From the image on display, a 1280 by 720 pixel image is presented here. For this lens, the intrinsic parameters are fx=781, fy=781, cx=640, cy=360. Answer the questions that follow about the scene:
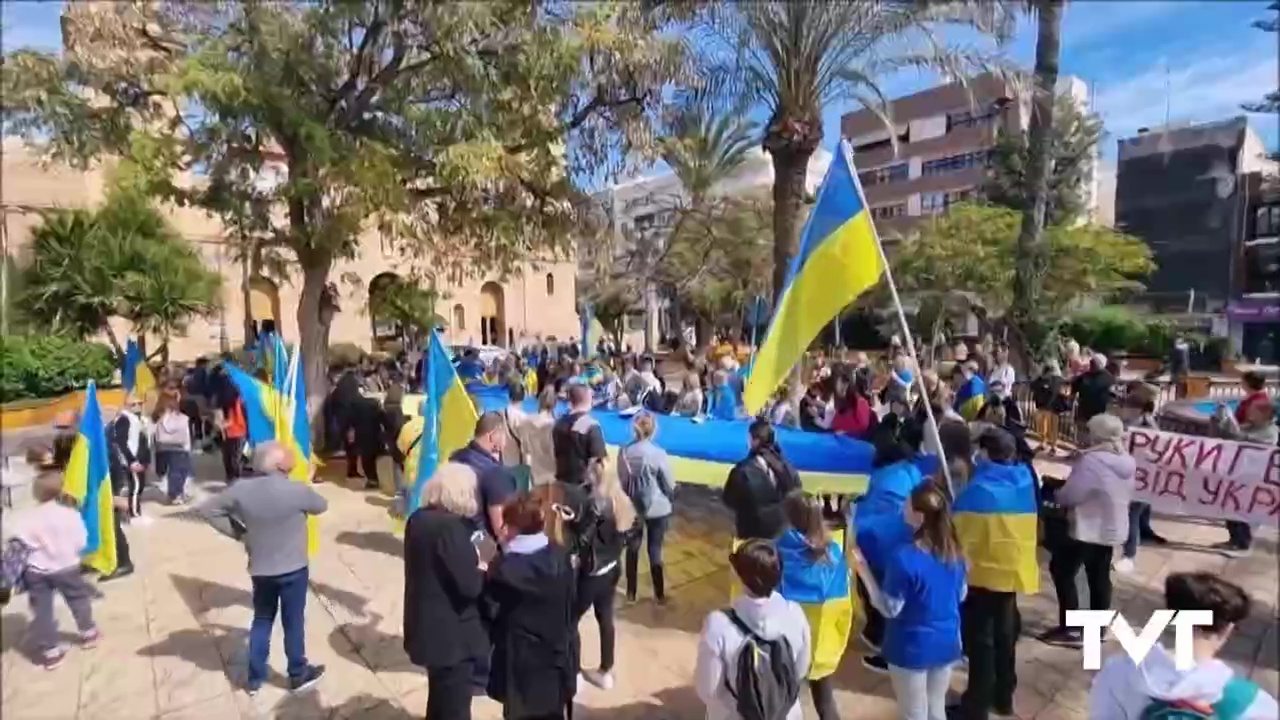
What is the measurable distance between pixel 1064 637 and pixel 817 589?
258 centimetres

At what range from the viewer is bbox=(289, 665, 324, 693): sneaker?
451 centimetres

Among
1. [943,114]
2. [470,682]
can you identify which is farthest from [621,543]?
[943,114]

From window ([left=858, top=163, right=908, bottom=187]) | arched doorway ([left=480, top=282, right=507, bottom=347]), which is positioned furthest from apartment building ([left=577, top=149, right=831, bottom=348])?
window ([left=858, top=163, right=908, bottom=187])

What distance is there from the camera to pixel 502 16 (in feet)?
28.8

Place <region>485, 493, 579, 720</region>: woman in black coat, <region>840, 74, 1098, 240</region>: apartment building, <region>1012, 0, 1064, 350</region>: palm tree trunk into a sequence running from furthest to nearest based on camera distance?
<region>840, 74, 1098, 240</region>: apartment building < <region>1012, 0, 1064, 350</region>: palm tree trunk < <region>485, 493, 579, 720</region>: woman in black coat

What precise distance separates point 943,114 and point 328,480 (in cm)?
4435

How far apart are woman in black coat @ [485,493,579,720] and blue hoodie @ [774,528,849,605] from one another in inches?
37.2

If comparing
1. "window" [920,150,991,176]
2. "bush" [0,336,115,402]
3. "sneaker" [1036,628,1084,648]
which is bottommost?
"sneaker" [1036,628,1084,648]

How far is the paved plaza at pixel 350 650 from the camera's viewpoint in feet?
Result: 14.2

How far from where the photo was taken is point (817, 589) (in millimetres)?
3439

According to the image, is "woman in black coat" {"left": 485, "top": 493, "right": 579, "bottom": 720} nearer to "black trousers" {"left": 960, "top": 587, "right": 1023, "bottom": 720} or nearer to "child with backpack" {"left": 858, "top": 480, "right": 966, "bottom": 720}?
"child with backpack" {"left": 858, "top": 480, "right": 966, "bottom": 720}

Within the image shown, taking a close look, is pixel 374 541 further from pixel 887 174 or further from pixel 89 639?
pixel 887 174

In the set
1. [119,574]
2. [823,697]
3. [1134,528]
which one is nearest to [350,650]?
[119,574]

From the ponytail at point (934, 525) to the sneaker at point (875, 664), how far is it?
178cm
